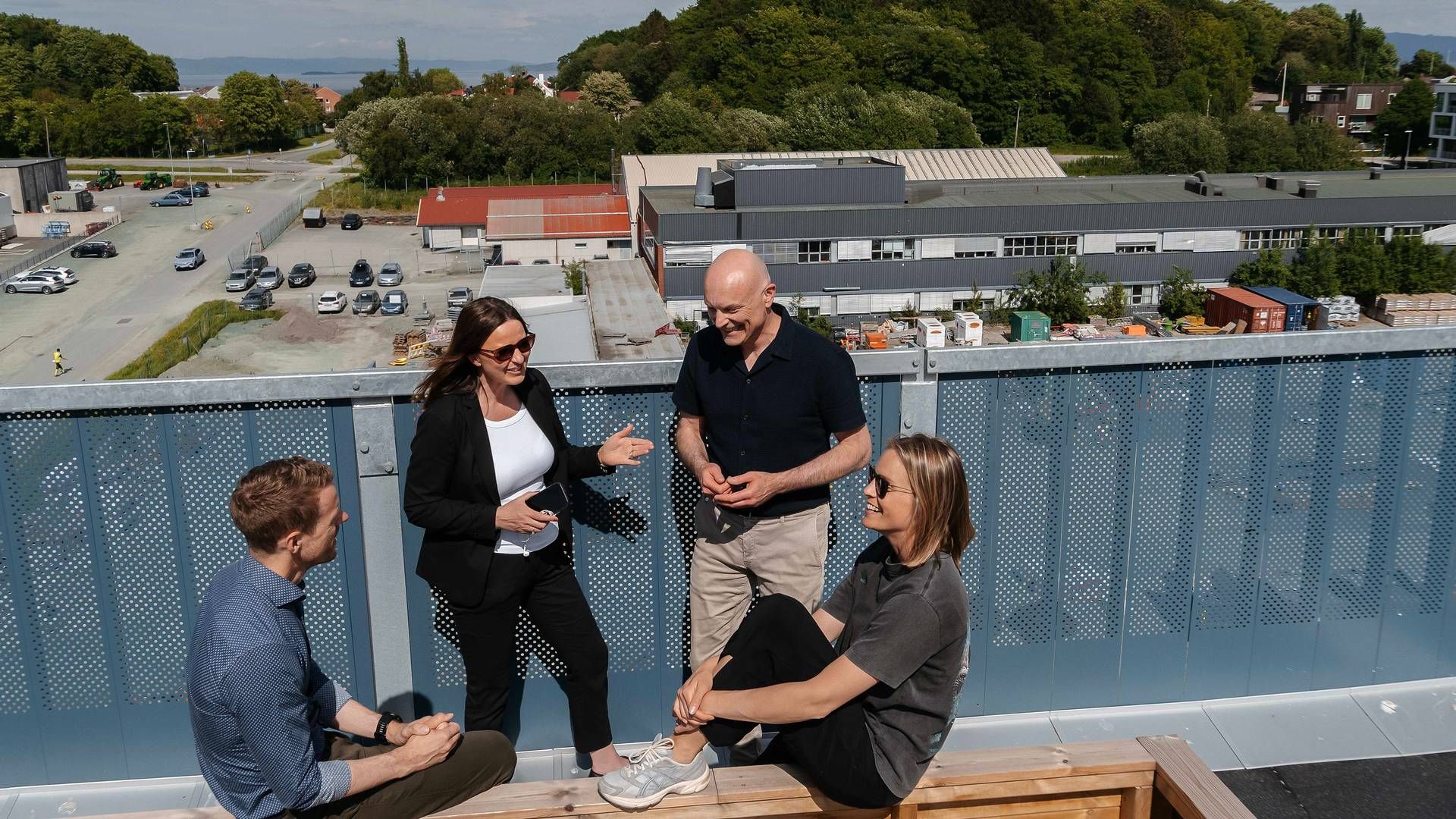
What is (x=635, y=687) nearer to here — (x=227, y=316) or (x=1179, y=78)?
(x=227, y=316)

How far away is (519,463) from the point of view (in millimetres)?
3191

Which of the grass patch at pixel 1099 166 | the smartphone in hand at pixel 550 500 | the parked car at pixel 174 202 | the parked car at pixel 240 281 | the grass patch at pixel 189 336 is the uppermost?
the grass patch at pixel 1099 166

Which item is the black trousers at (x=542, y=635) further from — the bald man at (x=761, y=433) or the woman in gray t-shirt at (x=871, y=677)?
the woman in gray t-shirt at (x=871, y=677)

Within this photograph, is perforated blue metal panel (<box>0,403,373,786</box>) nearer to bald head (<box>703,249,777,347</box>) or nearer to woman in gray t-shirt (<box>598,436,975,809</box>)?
bald head (<box>703,249,777,347</box>)

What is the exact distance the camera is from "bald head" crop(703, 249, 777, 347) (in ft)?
9.91

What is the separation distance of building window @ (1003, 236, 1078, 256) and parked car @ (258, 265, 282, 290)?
30.2 meters

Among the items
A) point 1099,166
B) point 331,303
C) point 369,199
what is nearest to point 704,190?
point 331,303

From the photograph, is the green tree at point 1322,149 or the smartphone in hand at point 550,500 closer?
the smartphone in hand at point 550,500

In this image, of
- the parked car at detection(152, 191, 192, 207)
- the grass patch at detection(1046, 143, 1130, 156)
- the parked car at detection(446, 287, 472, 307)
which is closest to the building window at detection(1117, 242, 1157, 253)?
the parked car at detection(446, 287, 472, 307)

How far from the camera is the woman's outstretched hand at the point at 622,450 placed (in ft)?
10.6

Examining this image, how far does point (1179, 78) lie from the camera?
91125mm

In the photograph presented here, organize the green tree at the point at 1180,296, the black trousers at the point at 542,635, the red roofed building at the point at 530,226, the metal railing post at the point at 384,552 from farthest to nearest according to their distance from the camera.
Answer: the red roofed building at the point at 530,226
the green tree at the point at 1180,296
the metal railing post at the point at 384,552
the black trousers at the point at 542,635

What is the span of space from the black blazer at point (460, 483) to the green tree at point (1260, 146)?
71413 millimetres

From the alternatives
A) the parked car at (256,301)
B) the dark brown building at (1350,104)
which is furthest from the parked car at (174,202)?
the dark brown building at (1350,104)
